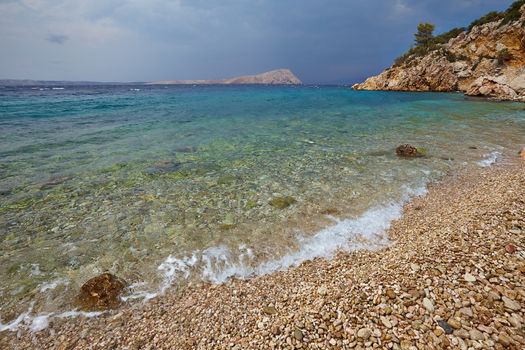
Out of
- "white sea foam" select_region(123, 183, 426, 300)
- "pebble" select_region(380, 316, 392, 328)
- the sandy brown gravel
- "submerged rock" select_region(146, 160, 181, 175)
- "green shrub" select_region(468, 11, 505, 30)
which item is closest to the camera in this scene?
the sandy brown gravel

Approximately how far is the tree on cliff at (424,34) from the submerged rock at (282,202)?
109721 millimetres

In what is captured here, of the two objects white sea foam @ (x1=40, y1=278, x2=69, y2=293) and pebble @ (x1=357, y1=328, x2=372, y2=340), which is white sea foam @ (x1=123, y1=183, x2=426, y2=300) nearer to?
white sea foam @ (x1=40, y1=278, x2=69, y2=293)

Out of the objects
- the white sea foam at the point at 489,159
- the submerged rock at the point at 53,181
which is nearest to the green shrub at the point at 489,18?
the white sea foam at the point at 489,159

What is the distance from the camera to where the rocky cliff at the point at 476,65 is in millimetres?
48094

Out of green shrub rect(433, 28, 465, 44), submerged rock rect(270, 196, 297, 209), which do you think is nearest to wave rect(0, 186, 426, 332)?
submerged rock rect(270, 196, 297, 209)

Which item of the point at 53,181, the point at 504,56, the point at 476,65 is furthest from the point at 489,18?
the point at 53,181

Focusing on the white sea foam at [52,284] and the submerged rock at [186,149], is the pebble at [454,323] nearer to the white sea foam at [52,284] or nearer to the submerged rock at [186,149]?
the white sea foam at [52,284]

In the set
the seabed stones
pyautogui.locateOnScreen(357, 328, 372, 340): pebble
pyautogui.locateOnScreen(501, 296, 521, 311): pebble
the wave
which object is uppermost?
the seabed stones

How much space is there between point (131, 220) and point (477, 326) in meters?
8.47

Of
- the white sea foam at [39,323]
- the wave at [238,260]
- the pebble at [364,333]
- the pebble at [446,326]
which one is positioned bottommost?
the white sea foam at [39,323]

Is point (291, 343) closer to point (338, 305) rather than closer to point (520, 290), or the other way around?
point (338, 305)

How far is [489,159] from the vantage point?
43.1 ft

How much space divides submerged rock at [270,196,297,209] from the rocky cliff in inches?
2069

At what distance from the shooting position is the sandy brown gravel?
143 inches
